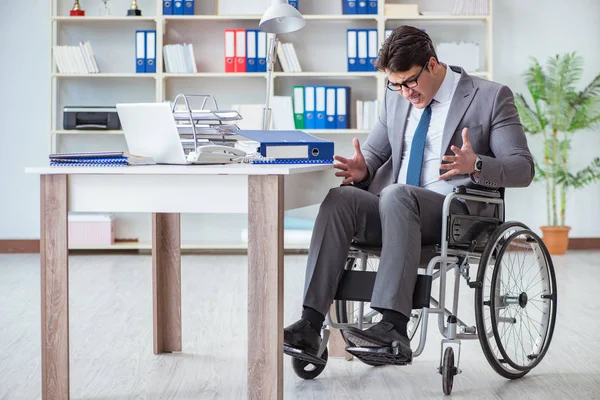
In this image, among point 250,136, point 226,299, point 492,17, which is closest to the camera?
point 250,136

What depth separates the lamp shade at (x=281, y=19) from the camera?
3.17 metres

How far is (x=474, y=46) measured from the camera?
18.7 feet

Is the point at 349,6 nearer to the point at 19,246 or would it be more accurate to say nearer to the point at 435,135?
the point at 19,246

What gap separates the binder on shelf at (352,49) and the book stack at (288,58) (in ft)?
1.19

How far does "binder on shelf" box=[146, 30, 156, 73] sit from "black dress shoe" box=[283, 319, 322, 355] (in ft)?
12.7

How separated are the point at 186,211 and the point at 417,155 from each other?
83 cm

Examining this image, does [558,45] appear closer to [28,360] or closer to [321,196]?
[321,196]

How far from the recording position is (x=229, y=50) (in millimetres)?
5691

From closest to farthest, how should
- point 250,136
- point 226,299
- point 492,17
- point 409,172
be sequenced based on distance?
1. point 250,136
2. point 409,172
3. point 226,299
4. point 492,17

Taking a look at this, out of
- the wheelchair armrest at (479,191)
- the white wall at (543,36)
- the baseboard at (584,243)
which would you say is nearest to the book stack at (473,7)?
the white wall at (543,36)

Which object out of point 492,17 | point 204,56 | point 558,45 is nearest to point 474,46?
point 492,17

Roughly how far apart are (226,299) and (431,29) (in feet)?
9.52

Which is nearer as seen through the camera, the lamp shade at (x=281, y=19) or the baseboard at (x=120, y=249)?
the lamp shade at (x=281, y=19)

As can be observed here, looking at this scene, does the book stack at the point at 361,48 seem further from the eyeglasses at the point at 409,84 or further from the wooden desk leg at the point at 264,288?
the wooden desk leg at the point at 264,288
